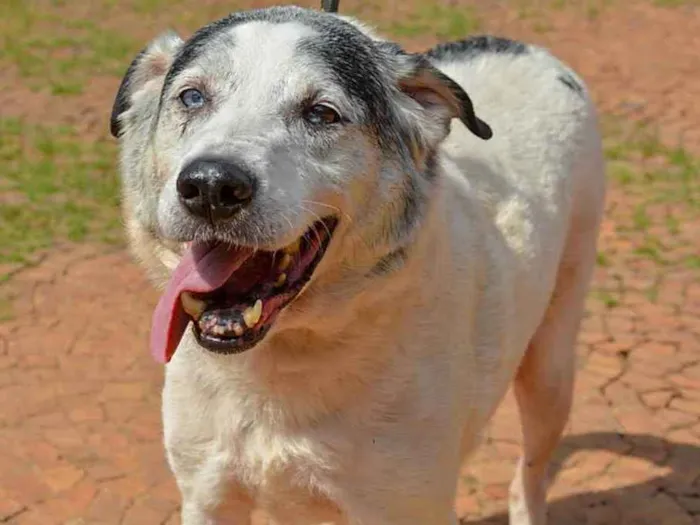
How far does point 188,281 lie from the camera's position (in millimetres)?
2893

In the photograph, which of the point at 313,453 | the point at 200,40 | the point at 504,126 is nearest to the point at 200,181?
the point at 200,40

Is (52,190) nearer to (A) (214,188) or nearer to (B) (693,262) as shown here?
(B) (693,262)

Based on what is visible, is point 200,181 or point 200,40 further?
point 200,40

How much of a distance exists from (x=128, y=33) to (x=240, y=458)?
795 cm

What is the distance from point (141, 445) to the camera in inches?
202

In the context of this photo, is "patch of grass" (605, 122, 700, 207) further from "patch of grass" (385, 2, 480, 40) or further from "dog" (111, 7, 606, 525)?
"dog" (111, 7, 606, 525)

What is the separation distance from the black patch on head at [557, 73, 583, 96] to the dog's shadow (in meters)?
1.75

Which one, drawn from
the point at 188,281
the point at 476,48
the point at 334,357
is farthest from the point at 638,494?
the point at 188,281

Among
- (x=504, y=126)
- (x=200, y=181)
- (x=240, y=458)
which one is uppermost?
(x=200, y=181)

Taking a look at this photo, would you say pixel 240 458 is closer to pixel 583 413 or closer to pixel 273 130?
pixel 273 130

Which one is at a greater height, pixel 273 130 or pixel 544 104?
pixel 273 130

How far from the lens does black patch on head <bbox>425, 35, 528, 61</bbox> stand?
14.8 feet

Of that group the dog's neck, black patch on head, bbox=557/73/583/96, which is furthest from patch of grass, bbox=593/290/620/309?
the dog's neck

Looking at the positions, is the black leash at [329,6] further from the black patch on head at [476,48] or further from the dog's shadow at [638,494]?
the dog's shadow at [638,494]
